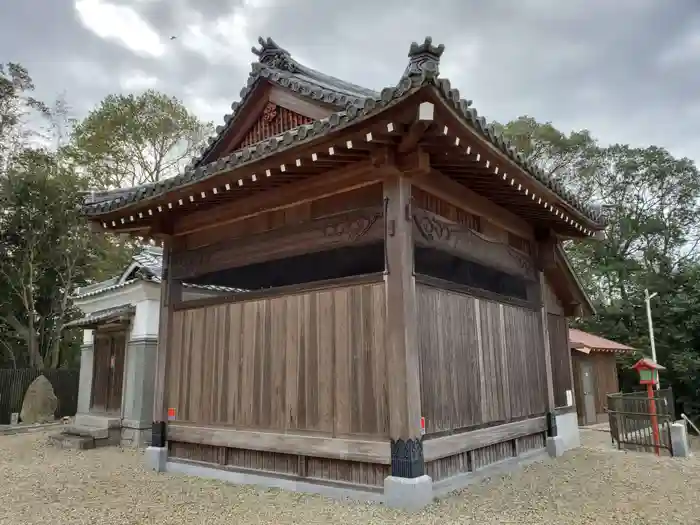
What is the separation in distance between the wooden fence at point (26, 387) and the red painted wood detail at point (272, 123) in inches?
465

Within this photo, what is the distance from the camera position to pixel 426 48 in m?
3.93

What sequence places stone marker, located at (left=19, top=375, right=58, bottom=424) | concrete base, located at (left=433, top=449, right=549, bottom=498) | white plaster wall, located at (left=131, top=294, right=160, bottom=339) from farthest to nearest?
A: stone marker, located at (left=19, top=375, right=58, bottom=424), white plaster wall, located at (left=131, top=294, right=160, bottom=339), concrete base, located at (left=433, top=449, right=549, bottom=498)

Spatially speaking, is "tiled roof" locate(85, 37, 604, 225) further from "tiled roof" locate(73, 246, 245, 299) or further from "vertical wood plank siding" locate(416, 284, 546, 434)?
"tiled roof" locate(73, 246, 245, 299)

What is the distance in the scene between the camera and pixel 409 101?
397 cm

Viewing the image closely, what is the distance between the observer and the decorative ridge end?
3.93m

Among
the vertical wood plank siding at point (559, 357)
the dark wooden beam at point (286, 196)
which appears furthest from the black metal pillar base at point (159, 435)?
the vertical wood plank siding at point (559, 357)

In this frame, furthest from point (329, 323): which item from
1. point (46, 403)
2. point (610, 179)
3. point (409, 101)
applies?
point (610, 179)

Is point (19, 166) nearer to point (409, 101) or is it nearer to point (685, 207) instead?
point (409, 101)

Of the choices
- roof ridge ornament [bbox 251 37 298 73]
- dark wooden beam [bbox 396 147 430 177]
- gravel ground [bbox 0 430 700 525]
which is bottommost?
gravel ground [bbox 0 430 700 525]

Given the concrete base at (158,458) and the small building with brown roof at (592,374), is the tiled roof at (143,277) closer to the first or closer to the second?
the concrete base at (158,458)

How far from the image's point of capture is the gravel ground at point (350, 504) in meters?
4.37

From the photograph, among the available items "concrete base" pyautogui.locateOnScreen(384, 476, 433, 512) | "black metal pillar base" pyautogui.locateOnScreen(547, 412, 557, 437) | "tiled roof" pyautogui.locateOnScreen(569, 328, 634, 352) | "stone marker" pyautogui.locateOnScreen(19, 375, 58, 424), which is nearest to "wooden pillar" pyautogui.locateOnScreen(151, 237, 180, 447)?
"concrete base" pyautogui.locateOnScreen(384, 476, 433, 512)

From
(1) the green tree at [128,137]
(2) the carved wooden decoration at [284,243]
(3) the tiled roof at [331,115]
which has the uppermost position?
(1) the green tree at [128,137]

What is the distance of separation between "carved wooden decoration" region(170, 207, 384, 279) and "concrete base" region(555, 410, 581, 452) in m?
4.56
